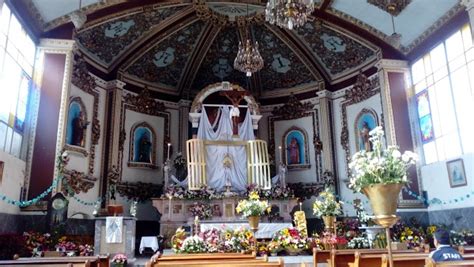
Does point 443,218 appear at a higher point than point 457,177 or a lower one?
lower

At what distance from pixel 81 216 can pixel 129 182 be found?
2.39m

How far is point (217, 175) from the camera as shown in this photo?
13.9 metres

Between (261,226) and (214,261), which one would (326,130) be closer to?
(261,226)

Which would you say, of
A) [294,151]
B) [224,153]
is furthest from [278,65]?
[224,153]

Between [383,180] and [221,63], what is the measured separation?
44.7 ft

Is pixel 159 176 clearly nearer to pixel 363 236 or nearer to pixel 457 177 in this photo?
pixel 363 236

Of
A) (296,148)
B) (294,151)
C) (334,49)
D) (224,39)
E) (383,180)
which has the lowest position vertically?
(383,180)

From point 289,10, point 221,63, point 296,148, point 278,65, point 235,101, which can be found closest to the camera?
point 289,10

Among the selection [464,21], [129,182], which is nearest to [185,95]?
[129,182]

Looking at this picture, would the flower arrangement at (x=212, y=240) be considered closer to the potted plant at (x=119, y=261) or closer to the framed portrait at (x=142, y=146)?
the potted plant at (x=119, y=261)

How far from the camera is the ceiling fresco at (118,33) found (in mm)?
12867

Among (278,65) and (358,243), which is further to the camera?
(278,65)

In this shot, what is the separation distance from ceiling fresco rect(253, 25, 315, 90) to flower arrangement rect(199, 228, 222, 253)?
28.7 ft

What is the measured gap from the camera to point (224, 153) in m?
14.2
